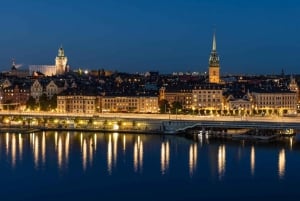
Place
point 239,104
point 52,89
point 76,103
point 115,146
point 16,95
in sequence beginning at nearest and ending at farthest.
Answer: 1. point 115,146
2. point 76,103
3. point 239,104
4. point 16,95
5. point 52,89

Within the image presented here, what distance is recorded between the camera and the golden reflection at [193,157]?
1492cm

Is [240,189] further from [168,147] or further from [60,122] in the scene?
[60,122]

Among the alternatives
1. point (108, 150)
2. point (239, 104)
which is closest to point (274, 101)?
point (239, 104)

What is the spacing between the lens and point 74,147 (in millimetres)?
18219

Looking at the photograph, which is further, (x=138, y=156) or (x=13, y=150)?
(x=13, y=150)

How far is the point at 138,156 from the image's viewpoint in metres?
16.5

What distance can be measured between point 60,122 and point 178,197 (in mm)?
12171

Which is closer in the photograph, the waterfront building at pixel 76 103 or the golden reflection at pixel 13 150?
the golden reflection at pixel 13 150

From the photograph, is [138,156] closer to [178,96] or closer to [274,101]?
[274,101]

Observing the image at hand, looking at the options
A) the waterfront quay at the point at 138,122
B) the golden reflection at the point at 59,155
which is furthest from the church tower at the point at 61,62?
the golden reflection at the point at 59,155

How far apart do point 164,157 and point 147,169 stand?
1.63 meters

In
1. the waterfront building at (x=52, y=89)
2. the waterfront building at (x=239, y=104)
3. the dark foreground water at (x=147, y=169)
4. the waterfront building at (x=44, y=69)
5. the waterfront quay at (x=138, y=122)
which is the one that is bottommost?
the dark foreground water at (x=147, y=169)

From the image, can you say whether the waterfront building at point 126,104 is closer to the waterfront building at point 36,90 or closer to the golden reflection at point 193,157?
the waterfront building at point 36,90

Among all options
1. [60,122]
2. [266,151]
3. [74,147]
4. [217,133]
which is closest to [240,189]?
[266,151]
